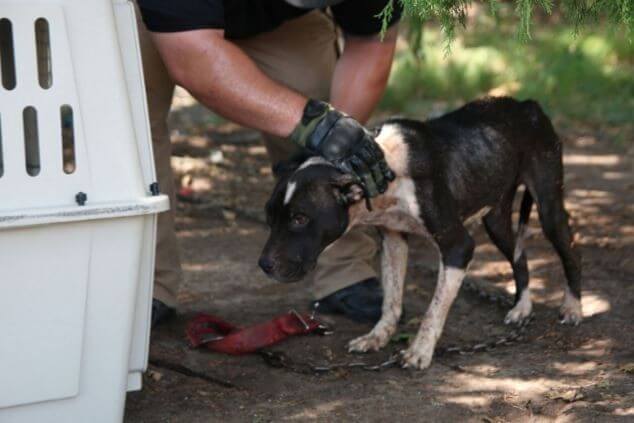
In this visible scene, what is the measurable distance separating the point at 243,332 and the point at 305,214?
74 cm

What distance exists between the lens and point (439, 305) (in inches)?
170

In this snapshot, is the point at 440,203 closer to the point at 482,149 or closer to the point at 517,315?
the point at 482,149

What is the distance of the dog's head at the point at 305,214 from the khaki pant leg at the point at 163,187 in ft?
3.03


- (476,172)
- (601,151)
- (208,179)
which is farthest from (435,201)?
(601,151)

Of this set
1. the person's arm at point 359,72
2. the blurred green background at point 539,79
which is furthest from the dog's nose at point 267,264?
the blurred green background at point 539,79

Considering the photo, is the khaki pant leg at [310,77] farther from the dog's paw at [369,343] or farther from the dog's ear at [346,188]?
the dog's ear at [346,188]

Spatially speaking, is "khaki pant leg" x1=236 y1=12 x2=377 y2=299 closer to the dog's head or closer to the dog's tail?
the dog's tail

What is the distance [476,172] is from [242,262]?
1705 millimetres

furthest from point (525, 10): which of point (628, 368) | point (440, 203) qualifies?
point (628, 368)

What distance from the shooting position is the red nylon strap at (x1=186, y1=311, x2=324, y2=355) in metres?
4.49

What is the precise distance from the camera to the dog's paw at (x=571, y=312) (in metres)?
4.73

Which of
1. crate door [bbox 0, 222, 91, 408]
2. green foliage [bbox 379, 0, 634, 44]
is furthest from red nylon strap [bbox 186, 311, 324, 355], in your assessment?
green foliage [bbox 379, 0, 634, 44]

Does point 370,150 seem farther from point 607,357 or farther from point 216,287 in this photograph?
point 216,287

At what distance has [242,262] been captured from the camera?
579cm
